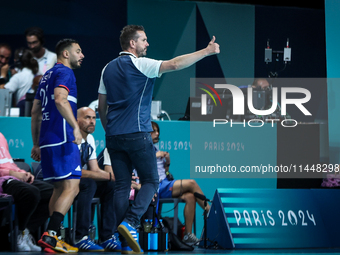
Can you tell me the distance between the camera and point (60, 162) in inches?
132

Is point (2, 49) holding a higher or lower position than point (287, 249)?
higher

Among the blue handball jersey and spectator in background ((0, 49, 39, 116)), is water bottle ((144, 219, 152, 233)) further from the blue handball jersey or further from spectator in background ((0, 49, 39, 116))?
spectator in background ((0, 49, 39, 116))

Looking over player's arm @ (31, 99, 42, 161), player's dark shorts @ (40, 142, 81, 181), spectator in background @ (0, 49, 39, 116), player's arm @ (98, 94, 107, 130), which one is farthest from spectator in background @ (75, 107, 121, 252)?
spectator in background @ (0, 49, 39, 116)

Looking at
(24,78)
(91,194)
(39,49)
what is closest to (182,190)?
(91,194)

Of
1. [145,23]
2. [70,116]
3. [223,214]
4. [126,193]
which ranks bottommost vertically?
[223,214]

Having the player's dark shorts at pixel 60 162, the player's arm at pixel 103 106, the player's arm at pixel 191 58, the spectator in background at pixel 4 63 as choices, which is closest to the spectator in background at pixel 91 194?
the player's dark shorts at pixel 60 162

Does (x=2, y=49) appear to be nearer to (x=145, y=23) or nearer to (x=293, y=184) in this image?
(x=145, y=23)

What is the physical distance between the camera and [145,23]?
30.6 feet

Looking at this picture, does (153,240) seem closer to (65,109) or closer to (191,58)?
(65,109)

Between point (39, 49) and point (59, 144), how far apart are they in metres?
4.71

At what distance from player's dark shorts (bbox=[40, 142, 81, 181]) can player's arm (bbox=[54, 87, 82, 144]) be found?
236 mm

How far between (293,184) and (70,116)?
284cm

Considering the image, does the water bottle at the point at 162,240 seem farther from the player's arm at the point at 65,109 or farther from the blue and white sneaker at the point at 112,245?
the player's arm at the point at 65,109

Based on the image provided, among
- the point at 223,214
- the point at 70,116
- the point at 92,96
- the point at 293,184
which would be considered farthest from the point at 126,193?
the point at 92,96
